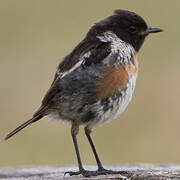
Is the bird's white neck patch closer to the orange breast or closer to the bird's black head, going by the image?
the bird's black head

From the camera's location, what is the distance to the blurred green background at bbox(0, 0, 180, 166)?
14508 millimetres

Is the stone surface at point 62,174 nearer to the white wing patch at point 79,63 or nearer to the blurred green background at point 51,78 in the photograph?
the white wing patch at point 79,63

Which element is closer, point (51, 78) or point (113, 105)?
point (113, 105)

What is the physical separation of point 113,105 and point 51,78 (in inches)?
343

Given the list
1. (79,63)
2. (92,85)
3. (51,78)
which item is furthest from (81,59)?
(51,78)

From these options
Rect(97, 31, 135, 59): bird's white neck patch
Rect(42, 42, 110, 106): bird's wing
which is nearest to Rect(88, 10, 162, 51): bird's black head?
Rect(97, 31, 135, 59): bird's white neck patch

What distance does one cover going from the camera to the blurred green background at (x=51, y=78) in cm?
1451

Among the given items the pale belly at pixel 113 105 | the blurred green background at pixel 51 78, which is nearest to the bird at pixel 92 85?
the pale belly at pixel 113 105

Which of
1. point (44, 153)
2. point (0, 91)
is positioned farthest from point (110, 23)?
point (0, 91)

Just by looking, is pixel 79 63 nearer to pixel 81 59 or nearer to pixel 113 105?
pixel 81 59

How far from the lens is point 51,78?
17031 millimetres

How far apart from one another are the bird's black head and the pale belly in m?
0.60

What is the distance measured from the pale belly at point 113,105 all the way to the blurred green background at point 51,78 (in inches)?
216

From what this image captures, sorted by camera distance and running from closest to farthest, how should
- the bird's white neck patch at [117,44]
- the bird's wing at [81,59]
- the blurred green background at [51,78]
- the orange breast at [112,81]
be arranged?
the orange breast at [112,81]
the bird's wing at [81,59]
the bird's white neck patch at [117,44]
the blurred green background at [51,78]
